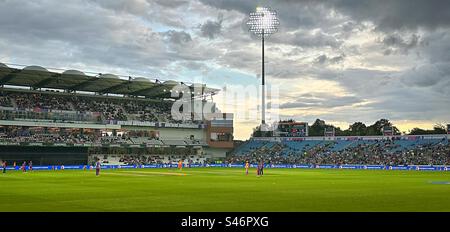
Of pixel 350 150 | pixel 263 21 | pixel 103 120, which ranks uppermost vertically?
pixel 263 21

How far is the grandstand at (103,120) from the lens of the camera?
88625 millimetres

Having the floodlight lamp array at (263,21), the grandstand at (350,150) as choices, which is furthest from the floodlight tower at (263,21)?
the grandstand at (350,150)

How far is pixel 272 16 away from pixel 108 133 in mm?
39580

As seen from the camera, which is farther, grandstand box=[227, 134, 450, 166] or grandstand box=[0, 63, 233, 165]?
grandstand box=[0, 63, 233, 165]

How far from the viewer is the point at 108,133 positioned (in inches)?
4035

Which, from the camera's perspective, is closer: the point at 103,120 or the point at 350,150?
the point at 350,150

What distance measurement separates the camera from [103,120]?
10012cm

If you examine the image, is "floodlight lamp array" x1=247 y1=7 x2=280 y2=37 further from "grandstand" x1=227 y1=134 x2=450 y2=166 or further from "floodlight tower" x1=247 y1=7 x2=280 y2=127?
"grandstand" x1=227 y1=134 x2=450 y2=166

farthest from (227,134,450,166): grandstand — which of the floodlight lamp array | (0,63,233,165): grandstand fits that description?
the floodlight lamp array

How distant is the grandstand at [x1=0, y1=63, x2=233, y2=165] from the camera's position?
8862 cm

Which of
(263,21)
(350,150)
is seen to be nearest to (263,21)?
(263,21)

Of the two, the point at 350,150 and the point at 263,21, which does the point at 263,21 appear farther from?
the point at 350,150

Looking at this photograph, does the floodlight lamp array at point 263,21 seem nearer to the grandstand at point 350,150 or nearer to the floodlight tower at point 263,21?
the floodlight tower at point 263,21
